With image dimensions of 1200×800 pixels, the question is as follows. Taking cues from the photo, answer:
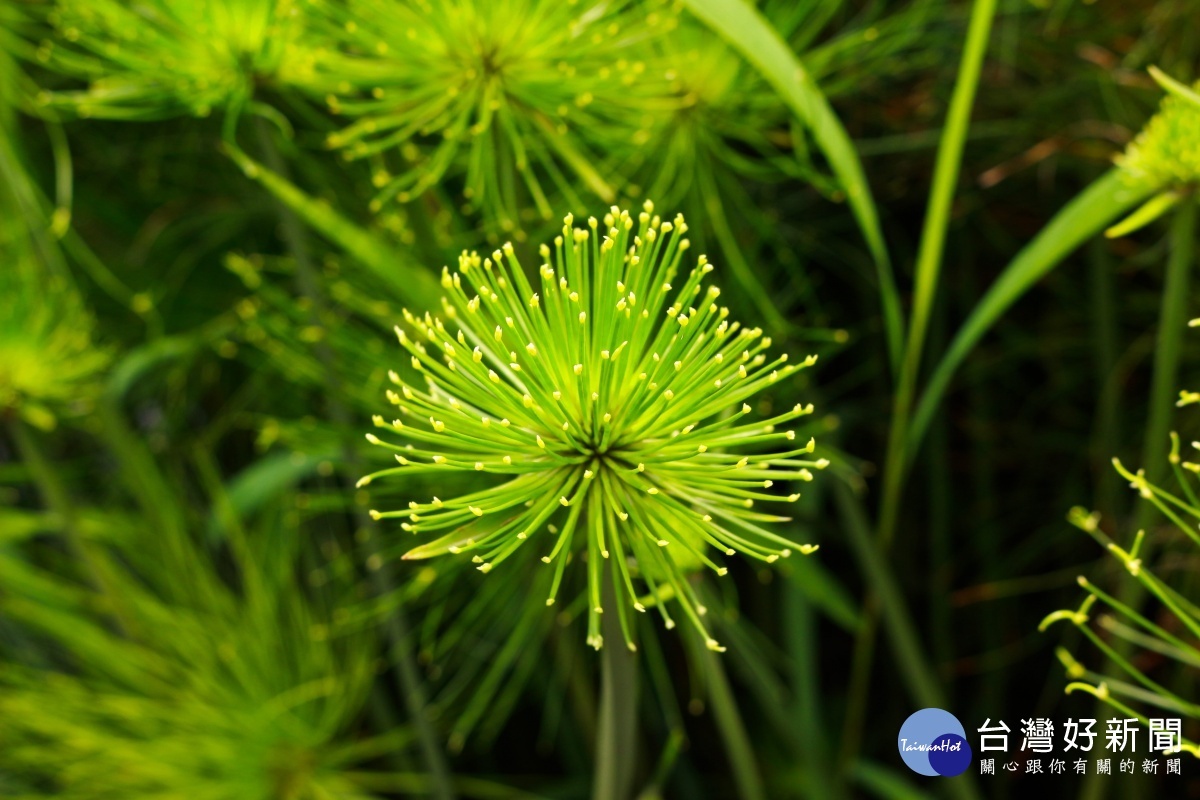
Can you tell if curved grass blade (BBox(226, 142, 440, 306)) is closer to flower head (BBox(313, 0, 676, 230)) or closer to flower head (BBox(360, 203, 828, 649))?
flower head (BBox(313, 0, 676, 230))

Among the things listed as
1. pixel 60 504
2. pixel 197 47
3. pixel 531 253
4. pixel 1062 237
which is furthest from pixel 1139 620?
pixel 60 504

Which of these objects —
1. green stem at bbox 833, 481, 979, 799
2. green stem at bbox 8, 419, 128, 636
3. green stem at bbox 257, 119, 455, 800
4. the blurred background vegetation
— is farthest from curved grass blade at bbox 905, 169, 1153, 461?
green stem at bbox 8, 419, 128, 636

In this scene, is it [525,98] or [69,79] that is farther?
[69,79]

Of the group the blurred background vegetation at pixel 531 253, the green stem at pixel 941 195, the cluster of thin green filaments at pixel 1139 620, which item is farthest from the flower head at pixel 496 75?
the cluster of thin green filaments at pixel 1139 620

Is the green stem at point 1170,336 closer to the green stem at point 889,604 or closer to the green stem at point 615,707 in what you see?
the green stem at point 889,604

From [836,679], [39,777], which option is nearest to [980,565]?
[836,679]

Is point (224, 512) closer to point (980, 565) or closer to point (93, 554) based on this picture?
point (93, 554)
